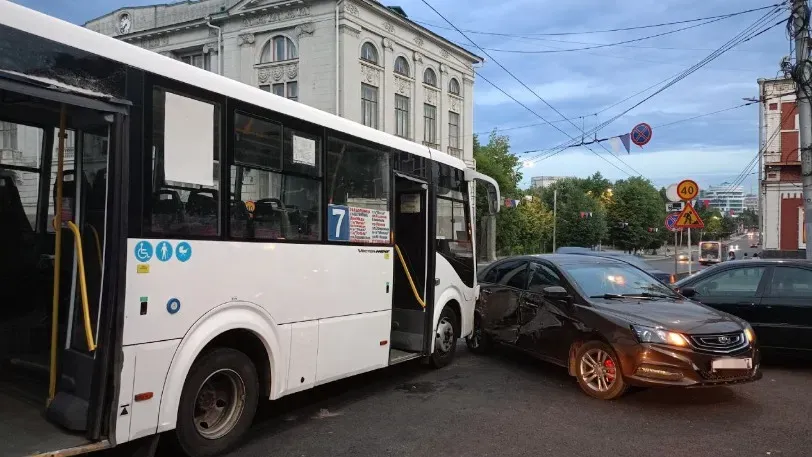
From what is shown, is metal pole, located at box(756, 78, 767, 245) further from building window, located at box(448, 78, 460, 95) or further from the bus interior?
the bus interior

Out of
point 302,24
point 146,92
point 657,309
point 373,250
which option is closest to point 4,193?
point 146,92

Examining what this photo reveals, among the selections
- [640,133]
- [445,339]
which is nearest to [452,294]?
[445,339]

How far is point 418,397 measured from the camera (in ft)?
21.3

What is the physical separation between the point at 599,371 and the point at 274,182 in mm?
4042

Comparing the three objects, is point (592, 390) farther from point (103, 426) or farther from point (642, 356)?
point (103, 426)

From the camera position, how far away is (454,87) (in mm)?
37156

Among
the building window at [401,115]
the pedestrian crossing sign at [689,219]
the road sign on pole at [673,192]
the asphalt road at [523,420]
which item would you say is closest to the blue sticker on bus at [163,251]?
the asphalt road at [523,420]

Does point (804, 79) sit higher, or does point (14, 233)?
point (804, 79)

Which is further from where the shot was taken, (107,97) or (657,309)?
(657,309)

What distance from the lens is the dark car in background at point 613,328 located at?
5809 mm

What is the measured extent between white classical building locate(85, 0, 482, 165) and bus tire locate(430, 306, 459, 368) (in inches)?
875

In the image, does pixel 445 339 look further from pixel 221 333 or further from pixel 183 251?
pixel 183 251

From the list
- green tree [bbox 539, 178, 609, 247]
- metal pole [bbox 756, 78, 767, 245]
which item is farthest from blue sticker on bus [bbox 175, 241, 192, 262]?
green tree [bbox 539, 178, 609, 247]

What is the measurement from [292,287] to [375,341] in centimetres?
154
